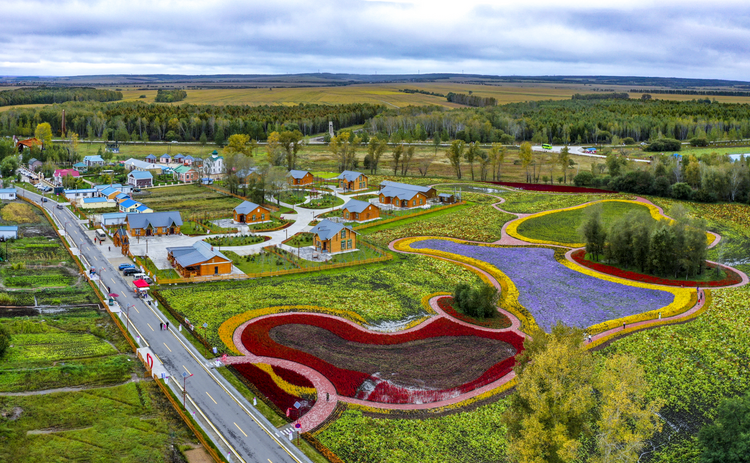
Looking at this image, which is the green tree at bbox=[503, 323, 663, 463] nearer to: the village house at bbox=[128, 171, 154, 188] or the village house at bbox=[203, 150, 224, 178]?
the village house at bbox=[128, 171, 154, 188]

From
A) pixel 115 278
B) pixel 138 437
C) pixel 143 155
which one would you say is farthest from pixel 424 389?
pixel 143 155

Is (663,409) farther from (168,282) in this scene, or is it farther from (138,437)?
(168,282)

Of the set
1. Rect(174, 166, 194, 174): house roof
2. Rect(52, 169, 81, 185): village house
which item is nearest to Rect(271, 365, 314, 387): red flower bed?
Rect(174, 166, 194, 174): house roof

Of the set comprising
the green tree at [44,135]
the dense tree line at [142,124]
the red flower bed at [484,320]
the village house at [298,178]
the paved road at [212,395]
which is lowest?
the paved road at [212,395]

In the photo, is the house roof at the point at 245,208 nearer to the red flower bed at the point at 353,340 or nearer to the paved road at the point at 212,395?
the paved road at the point at 212,395

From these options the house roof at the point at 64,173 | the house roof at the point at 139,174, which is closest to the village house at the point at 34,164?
the house roof at the point at 64,173

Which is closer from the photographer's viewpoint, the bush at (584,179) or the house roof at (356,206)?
the house roof at (356,206)

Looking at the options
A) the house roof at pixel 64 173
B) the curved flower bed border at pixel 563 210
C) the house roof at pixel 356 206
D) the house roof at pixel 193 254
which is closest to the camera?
the house roof at pixel 193 254
